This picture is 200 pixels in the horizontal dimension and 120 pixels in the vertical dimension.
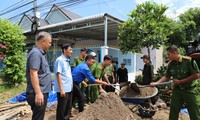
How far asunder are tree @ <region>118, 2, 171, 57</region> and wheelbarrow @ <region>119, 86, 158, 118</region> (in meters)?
2.92

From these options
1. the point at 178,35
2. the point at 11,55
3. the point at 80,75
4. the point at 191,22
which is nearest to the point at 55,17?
the point at 178,35

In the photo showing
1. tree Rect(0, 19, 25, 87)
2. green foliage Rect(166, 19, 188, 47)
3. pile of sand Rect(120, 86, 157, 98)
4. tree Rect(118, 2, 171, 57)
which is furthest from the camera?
green foliage Rect(166, 19, 188, 47)

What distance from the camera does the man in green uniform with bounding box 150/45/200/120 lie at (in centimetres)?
352

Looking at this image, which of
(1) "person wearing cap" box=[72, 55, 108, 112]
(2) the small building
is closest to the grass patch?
(2) the small building

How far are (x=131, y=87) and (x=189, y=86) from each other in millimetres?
1700

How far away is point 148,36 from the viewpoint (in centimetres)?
721

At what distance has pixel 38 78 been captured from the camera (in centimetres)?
285

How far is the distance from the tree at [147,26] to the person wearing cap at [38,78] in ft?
16.2

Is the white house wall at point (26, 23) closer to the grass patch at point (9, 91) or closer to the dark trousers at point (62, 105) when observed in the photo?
the grass patch at point (9, 91)

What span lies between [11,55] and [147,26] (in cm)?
593

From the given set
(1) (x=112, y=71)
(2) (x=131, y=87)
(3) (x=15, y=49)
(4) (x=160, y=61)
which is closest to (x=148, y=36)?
(1) (x=112, y=71)

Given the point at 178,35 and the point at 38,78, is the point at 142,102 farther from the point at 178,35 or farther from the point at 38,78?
the point at 178,35

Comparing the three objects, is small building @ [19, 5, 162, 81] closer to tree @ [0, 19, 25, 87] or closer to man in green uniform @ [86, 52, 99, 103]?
man in green uniform @ [86, 52, 99, 103]

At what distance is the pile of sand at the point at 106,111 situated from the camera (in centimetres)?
362
